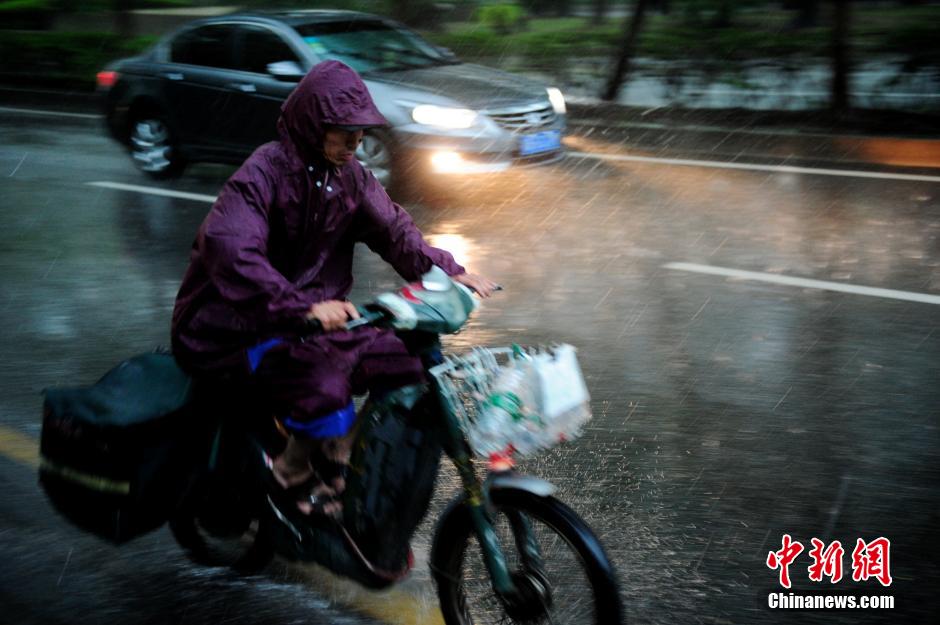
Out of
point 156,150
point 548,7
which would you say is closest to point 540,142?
point 156,150

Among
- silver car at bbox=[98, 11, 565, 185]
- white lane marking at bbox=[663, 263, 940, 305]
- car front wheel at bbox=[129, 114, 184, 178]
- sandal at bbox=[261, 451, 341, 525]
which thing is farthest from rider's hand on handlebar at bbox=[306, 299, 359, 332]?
car front wheel at bbox=[129, 114, 184, 178]

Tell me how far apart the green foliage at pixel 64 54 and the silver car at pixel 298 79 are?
22.8 ft

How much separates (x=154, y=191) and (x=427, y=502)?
27.1 feet

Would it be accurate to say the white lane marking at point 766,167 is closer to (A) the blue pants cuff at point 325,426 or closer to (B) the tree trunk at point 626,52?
(B) the tree trunk at point 626,52

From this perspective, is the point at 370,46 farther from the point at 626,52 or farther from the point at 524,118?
the point at 626,52

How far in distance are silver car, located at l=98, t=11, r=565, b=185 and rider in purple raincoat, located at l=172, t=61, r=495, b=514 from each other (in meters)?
6.52

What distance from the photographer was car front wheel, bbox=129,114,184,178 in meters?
11.5

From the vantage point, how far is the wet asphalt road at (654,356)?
150 inches

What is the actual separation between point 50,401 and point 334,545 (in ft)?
3.24

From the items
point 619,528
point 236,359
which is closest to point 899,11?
point 619,528

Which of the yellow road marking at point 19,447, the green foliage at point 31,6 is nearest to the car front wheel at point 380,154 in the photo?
the yellow road marking at point 19,447

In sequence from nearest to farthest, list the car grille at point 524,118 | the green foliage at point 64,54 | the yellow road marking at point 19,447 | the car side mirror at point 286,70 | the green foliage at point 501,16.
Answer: the yellow road marking at point 19,447 → the car side mirror at point 286,70 → the car grille at point 524,118 → the green foliage at point 64,54 → the green foliage at point 501,16

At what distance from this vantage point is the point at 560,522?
115 inches

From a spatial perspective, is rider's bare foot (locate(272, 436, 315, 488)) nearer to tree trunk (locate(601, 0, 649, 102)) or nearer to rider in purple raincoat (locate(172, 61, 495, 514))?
rider in purple raincoat (locate(172, 61, 495, 514))
